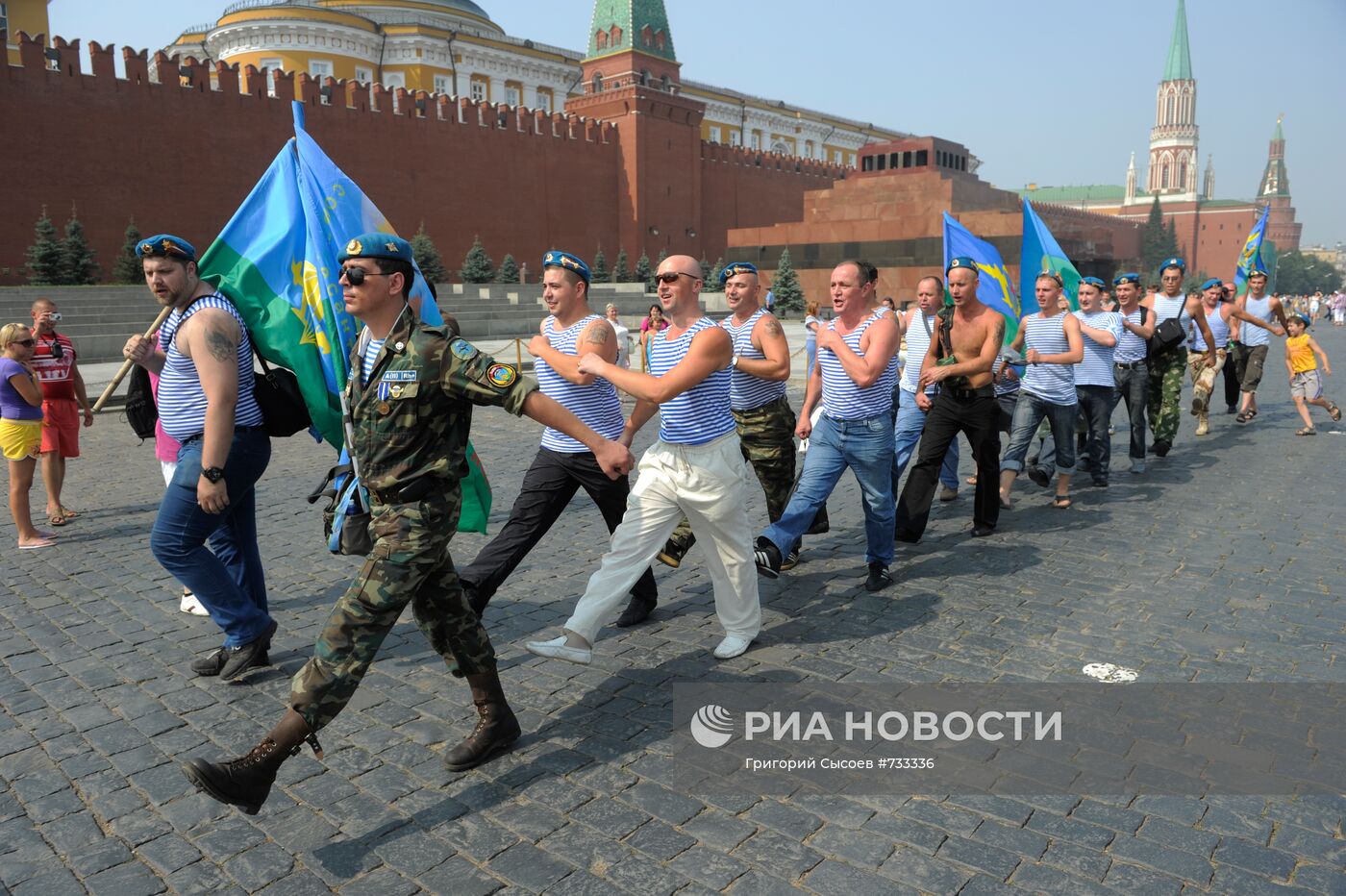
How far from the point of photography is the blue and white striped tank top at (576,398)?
4.15 meters

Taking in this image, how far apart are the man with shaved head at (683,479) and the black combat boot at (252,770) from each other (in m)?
1.13

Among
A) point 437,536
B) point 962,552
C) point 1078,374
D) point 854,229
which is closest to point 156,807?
point 437,536

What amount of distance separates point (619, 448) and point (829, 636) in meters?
1.68

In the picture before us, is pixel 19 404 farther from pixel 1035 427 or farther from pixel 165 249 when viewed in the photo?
pixel 1035 427

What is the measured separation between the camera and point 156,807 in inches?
112

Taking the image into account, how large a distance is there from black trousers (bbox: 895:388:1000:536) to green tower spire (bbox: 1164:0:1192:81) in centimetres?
13602

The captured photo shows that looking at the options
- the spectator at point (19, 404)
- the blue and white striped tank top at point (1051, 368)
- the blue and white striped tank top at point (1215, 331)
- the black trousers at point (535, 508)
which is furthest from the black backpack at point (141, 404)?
the blue and white striped tank top at point (1215, 331)

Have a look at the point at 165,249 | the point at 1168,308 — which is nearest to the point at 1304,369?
the point at 1168,308

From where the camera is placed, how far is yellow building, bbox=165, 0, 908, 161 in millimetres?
48438

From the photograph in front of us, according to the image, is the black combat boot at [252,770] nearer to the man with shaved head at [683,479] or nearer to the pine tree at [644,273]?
the man with shaved head at [683,479]

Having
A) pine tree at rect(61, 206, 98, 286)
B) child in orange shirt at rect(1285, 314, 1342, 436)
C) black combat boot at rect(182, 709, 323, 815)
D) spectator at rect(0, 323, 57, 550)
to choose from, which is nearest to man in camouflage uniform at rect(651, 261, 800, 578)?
black combat boot at rect(182, 709, 323, 815)

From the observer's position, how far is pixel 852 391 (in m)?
4.70

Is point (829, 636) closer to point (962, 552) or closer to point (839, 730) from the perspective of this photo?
point (839, 730)

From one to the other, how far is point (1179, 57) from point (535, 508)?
144m
